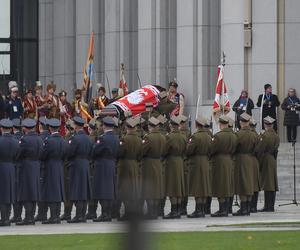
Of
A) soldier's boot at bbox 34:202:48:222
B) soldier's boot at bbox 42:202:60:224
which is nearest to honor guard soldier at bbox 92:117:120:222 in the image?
soldier's boot at bbox 42:202:60:224

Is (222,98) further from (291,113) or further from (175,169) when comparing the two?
(175,169)

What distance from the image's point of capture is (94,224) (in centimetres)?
2005

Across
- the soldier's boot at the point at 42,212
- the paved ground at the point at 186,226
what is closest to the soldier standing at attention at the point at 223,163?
the paved ground at the point at 186,226

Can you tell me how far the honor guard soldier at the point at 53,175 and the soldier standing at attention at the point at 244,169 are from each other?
11.6ft

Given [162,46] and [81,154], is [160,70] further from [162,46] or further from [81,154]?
[81,154]

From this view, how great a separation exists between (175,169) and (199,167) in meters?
0.45

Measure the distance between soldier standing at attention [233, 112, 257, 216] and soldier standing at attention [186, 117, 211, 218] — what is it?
0.63 m

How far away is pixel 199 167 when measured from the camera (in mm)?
21719

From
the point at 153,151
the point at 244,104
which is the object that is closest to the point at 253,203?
the point at 153,151

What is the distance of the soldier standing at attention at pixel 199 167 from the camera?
2166 centimetres

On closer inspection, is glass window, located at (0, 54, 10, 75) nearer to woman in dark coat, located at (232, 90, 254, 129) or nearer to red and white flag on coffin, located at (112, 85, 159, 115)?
woman in dark coat, located at (232, 90, 254, 129)

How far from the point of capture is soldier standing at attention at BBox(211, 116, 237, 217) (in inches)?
856

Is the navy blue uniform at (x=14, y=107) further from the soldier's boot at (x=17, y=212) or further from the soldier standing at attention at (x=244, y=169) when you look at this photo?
the soldier's boot at (x=17, y=212)

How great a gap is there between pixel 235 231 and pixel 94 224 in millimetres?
3906
